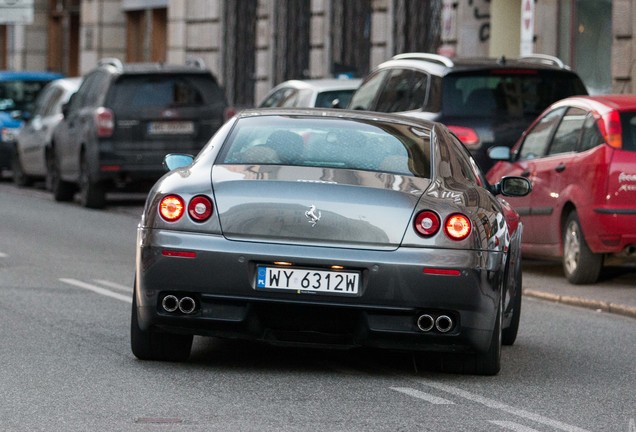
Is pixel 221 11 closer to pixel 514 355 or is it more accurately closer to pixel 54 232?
pixel 54 232

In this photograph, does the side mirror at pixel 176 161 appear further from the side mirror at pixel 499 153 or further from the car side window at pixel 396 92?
the car side window at pixel 396 92

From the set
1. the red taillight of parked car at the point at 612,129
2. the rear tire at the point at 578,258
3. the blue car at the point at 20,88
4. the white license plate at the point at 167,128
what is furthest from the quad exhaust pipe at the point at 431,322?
the blue car at the point at 20,88

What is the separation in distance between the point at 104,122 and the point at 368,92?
5.49 meters

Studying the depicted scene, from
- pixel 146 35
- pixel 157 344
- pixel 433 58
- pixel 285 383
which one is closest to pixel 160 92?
pixel 433 58

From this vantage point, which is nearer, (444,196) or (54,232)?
(444,196)

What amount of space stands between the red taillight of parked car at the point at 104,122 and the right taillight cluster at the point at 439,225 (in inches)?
567

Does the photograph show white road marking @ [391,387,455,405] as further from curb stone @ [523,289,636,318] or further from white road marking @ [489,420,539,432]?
curb stone @ [523,289,636,318]

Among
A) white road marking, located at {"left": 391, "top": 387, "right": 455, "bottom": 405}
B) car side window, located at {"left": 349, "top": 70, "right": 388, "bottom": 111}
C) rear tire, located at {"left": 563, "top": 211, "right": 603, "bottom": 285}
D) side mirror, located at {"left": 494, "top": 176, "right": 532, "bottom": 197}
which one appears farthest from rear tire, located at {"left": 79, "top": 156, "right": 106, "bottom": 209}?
white road marking, located at {"left": 391, "top": 387, "right": 455, "bottom": 405}

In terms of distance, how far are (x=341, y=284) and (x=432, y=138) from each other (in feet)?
4.49

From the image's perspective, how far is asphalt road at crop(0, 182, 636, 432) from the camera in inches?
293

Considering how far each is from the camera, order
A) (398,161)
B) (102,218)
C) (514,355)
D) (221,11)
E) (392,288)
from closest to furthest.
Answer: (392,288)
(398,161)
(514,355)
(102,218)
(221,11)

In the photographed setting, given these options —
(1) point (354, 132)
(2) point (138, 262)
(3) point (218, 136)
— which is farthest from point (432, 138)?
(2) point (138, 262)

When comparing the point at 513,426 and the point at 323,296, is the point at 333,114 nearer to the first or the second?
the point at 323,296

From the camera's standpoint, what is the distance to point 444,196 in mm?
8719
